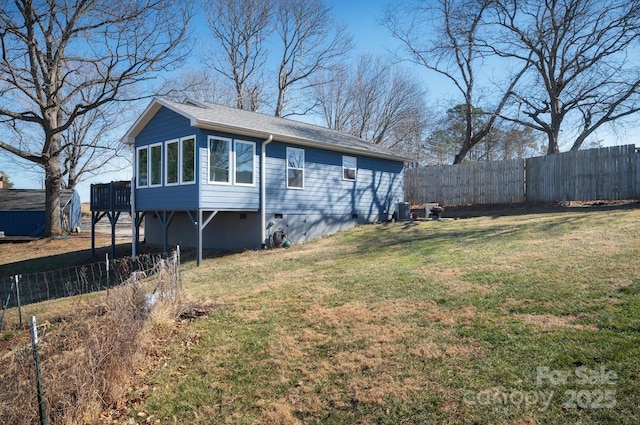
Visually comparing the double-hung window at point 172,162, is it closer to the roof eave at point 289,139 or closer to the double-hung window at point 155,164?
the double-hung window at point 155,164

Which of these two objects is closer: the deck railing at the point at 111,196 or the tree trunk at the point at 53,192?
the deck railing at the point at 111,196

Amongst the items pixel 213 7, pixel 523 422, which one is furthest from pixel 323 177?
pixel 213 7

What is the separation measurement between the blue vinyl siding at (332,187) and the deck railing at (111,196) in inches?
206

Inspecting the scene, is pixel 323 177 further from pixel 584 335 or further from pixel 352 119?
pixel 352 119

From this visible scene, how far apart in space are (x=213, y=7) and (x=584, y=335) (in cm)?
2993

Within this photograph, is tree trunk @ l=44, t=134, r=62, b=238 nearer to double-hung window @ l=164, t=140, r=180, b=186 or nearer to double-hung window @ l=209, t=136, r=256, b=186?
double-hung window @ l=164, t=140, r=180, b=186

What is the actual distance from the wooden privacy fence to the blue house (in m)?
4.49

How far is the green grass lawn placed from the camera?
131 inches

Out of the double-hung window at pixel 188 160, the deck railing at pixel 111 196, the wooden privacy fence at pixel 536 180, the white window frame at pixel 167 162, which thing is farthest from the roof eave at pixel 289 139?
the deck railing at pixel 111 196

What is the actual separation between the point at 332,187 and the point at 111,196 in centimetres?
798

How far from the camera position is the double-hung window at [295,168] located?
13.7m

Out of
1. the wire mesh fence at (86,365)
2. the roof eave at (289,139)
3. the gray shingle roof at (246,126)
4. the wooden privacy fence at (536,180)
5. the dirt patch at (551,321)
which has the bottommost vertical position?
the wire mesh fence at (86,365)

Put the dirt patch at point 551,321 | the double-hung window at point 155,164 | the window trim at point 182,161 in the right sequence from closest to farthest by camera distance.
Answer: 1. the dirt patch at point 551,321
2. the window trim at point 182,161
3. the double-hung window at point 155,164

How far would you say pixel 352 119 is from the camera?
33750 millimetres
